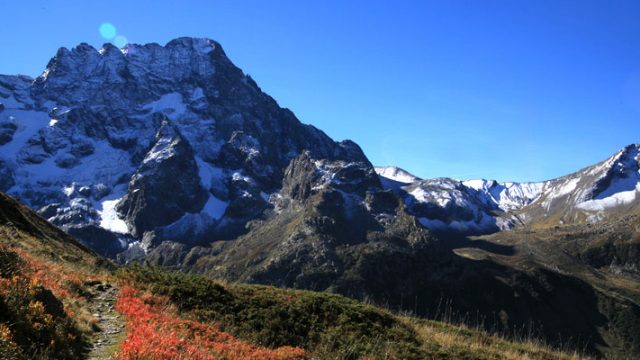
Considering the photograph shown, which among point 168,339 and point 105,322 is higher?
point 168,339

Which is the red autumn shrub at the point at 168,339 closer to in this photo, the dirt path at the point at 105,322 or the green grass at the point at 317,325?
the dirt path at the point at 105,322

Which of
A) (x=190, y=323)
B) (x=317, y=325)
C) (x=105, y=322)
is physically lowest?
(x=317, y=325)

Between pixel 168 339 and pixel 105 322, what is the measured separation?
154 inches

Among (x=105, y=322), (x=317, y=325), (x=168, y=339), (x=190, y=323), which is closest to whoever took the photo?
Answer: (x=168, y=339)

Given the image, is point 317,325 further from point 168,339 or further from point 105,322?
point 168,339

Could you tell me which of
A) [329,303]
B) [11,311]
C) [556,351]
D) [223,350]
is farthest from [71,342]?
[556,351]

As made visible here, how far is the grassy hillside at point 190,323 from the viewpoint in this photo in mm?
12320

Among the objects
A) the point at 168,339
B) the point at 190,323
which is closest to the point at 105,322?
the point at 190,323

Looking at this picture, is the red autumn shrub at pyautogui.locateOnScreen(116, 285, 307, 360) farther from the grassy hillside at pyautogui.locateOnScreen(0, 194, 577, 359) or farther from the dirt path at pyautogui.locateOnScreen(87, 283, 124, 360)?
the dirt path at pyautogui.locateOnScreen(87, 283, 124, 360)

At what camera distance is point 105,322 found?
16.2 m

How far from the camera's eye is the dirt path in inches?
519

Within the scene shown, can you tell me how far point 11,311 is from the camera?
11.7 metres

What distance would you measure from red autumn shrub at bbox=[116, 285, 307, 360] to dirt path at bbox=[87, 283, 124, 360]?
316 mm

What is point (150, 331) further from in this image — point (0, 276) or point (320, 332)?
point (320, 332)
